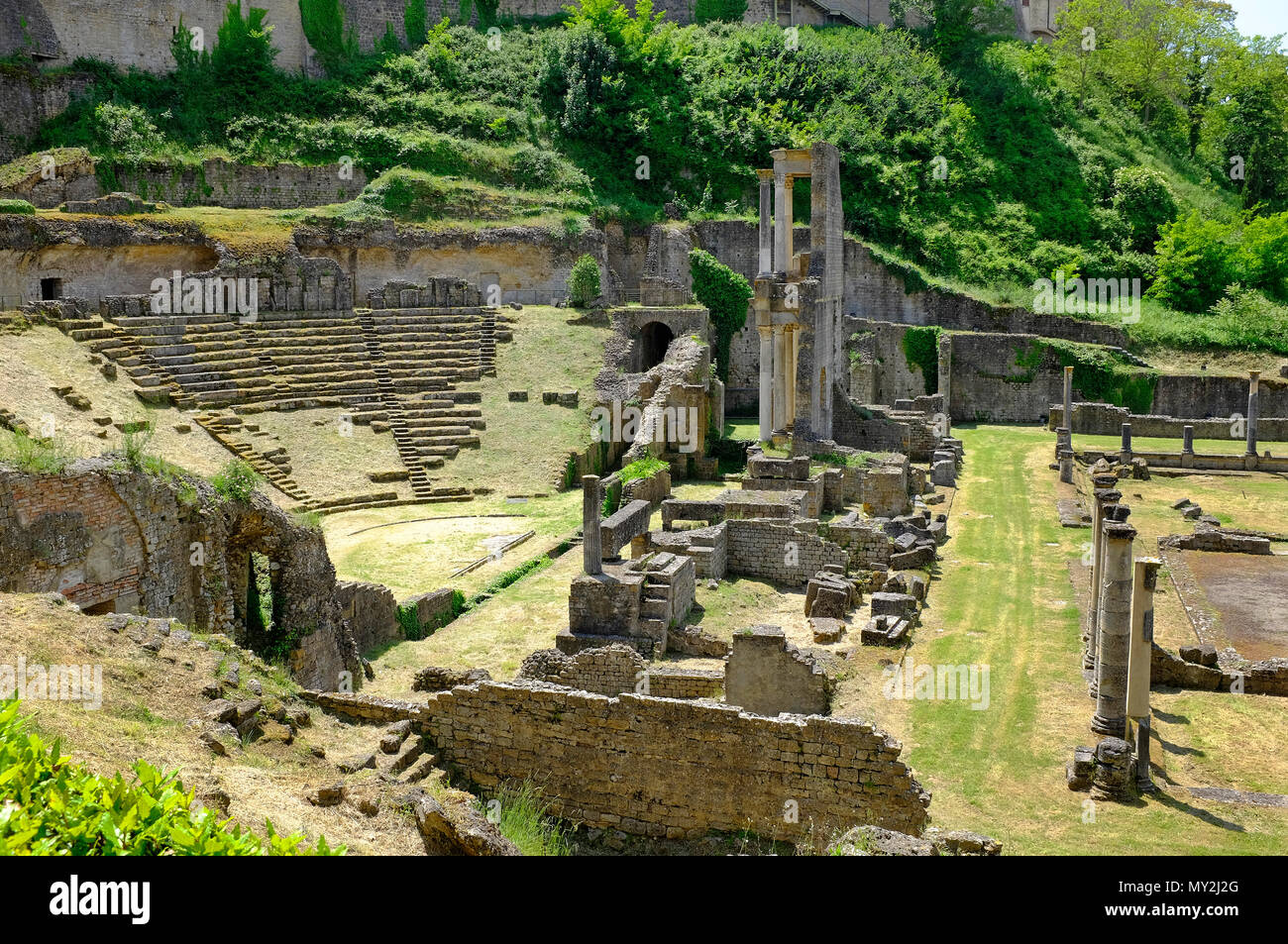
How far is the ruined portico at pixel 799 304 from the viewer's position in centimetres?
3041

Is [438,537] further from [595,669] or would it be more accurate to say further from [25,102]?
[25,102]

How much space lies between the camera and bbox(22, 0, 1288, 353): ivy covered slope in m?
43.6

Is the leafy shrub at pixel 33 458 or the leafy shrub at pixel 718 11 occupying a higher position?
the leafy shrub at pixel 718 11

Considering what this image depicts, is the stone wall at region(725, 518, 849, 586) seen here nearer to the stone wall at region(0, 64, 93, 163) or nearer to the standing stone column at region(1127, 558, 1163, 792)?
the standing stone column at region(1127, 558, 1163, 792)

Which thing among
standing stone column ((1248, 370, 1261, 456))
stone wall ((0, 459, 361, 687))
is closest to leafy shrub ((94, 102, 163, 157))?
stone wall ((0, 459, 361, 687))

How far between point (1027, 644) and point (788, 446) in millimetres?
12400

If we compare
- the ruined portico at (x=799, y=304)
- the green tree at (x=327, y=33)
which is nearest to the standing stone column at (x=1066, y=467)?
the ruined portico at (x=799, y=304)

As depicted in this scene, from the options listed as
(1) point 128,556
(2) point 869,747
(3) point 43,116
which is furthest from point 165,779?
(3) point 43,116

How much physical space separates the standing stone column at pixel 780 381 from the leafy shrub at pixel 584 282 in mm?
7798

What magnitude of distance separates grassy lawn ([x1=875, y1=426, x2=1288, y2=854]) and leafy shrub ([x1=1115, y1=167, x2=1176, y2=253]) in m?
29.8
